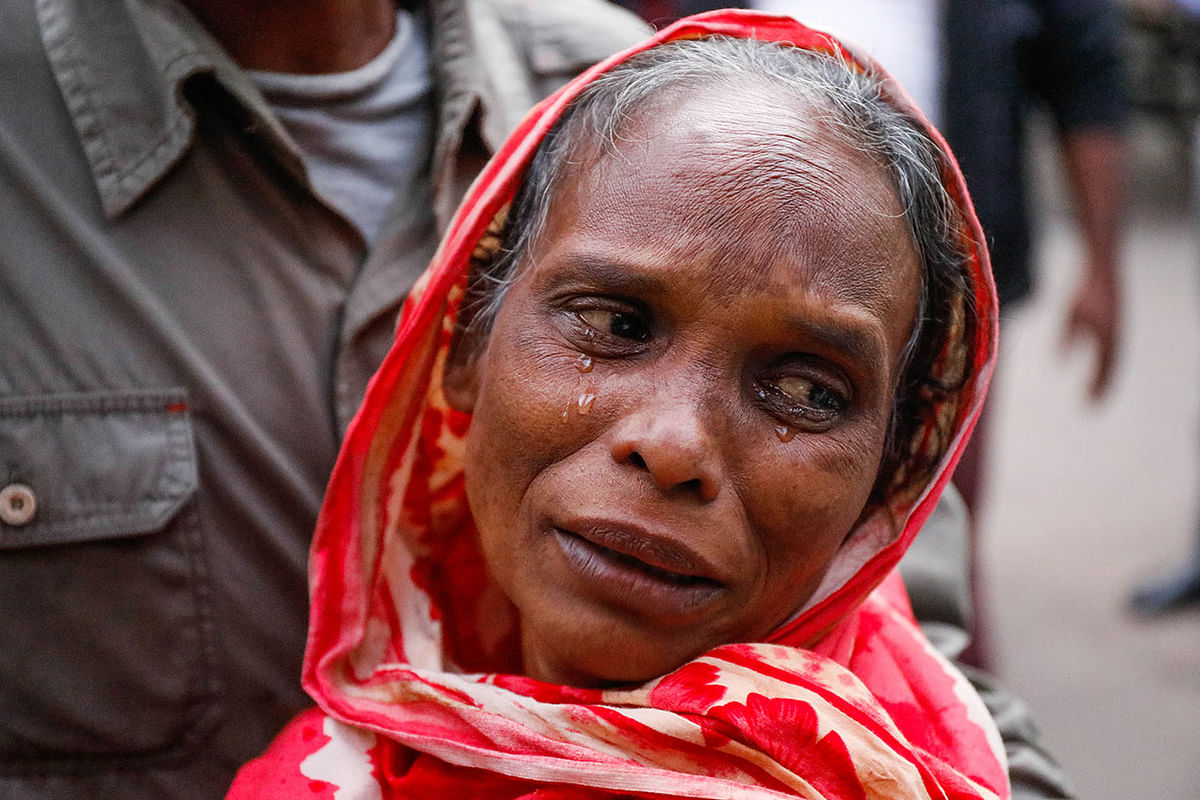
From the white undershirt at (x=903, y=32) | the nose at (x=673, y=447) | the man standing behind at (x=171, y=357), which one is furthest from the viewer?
the white undershirt at (x=903, y=32)

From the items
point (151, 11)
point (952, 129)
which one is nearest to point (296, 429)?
point (151, 11)

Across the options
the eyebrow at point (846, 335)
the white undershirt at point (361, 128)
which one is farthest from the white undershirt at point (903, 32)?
the eyebrow at point (846, 335)

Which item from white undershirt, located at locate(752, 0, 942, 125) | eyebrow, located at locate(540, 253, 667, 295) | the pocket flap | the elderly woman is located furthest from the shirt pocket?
white undershirt, located at locate(752, 0, 942, 125)

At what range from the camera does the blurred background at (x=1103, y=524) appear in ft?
15.0

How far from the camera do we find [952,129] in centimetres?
364

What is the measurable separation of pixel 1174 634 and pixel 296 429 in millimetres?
4594

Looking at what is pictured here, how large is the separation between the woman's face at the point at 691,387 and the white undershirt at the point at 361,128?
57cm

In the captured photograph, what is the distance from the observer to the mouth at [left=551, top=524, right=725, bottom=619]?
4.78 feet

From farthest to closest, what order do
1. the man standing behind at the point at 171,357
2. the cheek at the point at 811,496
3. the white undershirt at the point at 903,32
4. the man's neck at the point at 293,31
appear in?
1. the white undershirt at the point at 903,32
2. the man's neck at the point at 293,31
3. the man standing behind at the point at 171,357
4. the cheek at the point at 811,496

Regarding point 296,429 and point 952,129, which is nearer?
point 296,429

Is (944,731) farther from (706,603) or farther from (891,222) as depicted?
(891,222)

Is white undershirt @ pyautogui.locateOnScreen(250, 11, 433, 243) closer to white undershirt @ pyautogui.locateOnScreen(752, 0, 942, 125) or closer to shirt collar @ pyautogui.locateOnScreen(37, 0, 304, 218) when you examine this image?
shirt collar @ pyautogui.locateOnScreen(37, 0, 304, 218)

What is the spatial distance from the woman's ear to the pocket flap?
39 cm

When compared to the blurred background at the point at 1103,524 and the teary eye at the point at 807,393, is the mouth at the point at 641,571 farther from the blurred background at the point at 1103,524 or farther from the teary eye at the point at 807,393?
the blurred background at the point at 1103,524
